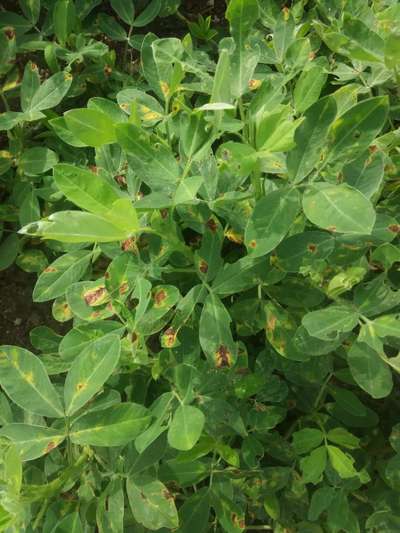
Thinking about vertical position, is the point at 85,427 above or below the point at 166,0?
below

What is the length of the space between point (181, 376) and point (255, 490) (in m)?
0.48

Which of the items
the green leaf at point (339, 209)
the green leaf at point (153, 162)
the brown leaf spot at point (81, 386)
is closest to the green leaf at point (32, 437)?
the brown leaf spot at point (81, 386)

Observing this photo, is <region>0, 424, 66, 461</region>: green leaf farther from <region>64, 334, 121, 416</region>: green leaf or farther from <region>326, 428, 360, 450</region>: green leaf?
<region>326, 428, 360, 450</region>: green leaf

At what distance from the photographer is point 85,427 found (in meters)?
1.22

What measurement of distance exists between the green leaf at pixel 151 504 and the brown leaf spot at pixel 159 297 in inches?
15.5

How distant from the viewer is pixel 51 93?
182 centimetres

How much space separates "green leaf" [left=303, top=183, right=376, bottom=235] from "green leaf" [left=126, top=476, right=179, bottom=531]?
2.25 ft

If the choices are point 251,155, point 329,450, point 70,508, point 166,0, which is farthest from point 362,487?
point 166,0

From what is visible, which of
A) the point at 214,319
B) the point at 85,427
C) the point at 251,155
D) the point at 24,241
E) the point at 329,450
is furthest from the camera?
the point at 24,241

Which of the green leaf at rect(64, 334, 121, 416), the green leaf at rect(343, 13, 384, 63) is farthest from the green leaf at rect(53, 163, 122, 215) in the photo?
the green leaf at rect(343, 13, 384, 63)

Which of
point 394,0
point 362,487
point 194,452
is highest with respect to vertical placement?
point 394,0

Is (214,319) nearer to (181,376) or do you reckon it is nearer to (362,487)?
(181,376)

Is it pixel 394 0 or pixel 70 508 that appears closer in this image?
pixel 70 508

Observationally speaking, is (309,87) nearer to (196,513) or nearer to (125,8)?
(125,8)
